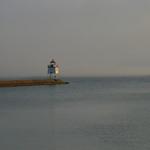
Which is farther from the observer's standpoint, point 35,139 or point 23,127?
point 23,127

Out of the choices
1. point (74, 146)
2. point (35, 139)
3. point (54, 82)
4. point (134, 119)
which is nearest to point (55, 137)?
point (35, 139)

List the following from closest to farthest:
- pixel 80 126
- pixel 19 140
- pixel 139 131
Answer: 1. pixel 19 140
2. pixel 139 131
3. pixel 80 126

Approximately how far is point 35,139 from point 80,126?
481cm

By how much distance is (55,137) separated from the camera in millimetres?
21359

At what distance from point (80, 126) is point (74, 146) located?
615 centimetres

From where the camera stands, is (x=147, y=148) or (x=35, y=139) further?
(x=35, y=139)

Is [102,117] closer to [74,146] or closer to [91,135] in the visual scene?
[91,135]

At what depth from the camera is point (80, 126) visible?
24734 millimetres

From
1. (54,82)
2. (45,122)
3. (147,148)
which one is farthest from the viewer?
(54,82)

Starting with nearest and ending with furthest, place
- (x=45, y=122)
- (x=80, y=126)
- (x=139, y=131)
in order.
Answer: (x=139, y=131) → (x=80, y=126) → (x=45, y=122)

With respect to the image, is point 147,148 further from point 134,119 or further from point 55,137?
point 134,119

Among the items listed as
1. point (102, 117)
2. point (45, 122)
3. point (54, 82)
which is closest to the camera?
point (45, 122)

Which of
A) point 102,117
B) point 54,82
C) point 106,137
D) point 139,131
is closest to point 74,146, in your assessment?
point 106,137

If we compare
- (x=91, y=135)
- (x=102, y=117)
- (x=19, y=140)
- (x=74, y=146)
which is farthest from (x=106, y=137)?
(x=102, y=117)
